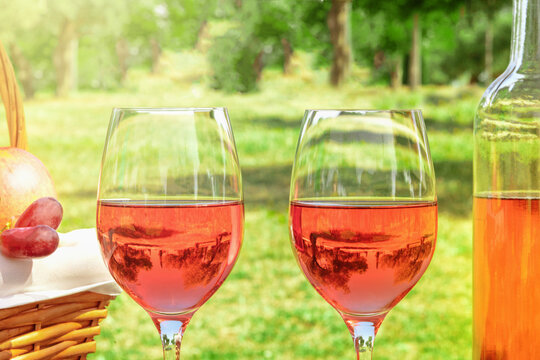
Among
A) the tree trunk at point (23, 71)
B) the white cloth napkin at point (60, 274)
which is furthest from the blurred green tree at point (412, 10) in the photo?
the white cloth napkin at point (60, 274)

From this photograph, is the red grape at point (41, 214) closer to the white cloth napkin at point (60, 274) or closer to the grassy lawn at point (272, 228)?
the white cloth napkin at point (60, 274)

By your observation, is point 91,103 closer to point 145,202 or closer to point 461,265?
point 461,265

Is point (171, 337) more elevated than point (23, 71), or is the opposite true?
point (23, 71)

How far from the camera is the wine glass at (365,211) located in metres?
0.86

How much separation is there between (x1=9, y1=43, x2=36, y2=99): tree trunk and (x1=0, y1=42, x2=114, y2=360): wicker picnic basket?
1132 centimetres

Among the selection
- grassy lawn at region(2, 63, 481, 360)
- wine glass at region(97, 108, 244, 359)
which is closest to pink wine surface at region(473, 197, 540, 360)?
wine glass at region(97, 108, 244, 359)

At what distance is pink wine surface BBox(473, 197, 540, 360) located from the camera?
97 centimetres

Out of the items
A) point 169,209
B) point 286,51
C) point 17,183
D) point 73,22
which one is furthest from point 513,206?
point 73,22

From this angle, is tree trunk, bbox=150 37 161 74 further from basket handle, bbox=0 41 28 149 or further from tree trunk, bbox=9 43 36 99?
basket handle, bbox=0 41 28 149

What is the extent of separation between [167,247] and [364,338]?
264mm

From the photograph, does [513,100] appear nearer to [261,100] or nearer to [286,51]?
[261,100]

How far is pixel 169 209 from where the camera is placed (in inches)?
34.1

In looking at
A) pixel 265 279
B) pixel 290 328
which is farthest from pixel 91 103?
pixel 290 328

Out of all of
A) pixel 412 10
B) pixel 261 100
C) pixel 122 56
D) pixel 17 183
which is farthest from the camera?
pixel 122 56
